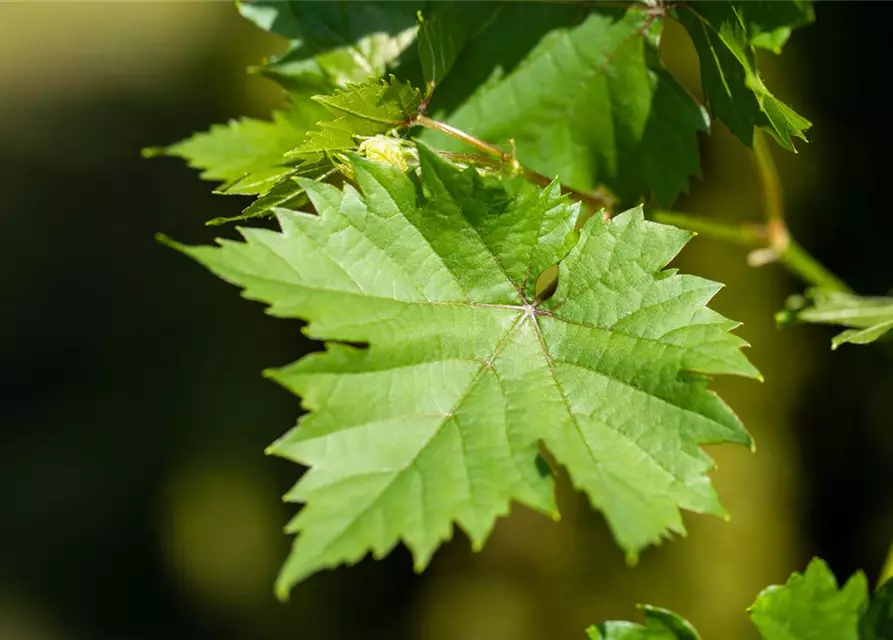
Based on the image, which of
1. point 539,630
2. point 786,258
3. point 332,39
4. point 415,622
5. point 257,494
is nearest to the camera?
point 332,39

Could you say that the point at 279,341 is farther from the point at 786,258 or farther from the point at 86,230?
the point at 786,258

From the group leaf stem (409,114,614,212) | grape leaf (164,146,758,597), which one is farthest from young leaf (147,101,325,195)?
grape leaf (164,146,758,597)

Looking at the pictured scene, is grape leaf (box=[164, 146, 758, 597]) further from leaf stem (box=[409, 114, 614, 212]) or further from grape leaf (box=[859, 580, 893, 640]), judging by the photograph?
grape leaf (box=[859, 580, 893, 640])

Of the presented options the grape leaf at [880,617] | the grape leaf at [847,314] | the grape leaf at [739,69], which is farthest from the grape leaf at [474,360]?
the grape leaf at [880,617]

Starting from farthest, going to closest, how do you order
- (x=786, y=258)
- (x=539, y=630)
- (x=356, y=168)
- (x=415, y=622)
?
(x=415, y=622), (x=539, y=630), (x=786, y=258), (x=356, y=168)

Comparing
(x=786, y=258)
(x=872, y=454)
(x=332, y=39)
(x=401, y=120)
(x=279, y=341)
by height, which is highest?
(x=332, y=39)

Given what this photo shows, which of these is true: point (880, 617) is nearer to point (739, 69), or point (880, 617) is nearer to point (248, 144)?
point (739, 69)

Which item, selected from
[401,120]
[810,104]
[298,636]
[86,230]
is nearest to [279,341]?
[298,636]

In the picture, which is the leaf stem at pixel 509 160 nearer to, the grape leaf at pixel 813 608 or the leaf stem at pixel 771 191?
the leaf stem at pixel 771 191
